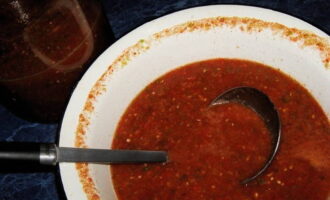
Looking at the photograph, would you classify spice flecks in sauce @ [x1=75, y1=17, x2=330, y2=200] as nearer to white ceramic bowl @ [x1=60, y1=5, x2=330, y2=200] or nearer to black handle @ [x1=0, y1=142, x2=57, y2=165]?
white ceramic bowl @ [x1=60, y1=5, x2=330, y2=200]

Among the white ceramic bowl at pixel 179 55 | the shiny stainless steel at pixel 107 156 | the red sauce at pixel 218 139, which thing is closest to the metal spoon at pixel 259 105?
the red sauce at pixel 218 139

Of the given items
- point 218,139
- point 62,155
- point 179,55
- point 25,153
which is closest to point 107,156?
point 62,155

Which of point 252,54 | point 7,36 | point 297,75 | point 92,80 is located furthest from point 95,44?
point 297,75

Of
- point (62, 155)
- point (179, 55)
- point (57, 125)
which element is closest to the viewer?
point (62, 155)

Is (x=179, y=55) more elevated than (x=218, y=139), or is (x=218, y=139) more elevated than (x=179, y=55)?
(x=179, y=55)

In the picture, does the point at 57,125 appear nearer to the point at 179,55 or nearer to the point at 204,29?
the point at 179,55

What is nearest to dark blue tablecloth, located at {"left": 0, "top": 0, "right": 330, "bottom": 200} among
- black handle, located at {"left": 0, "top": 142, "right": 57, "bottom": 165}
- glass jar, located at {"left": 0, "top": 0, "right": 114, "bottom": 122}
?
glass jar, located at {"left": 0, "top": 0, "right": 114, "bottom": 122}
